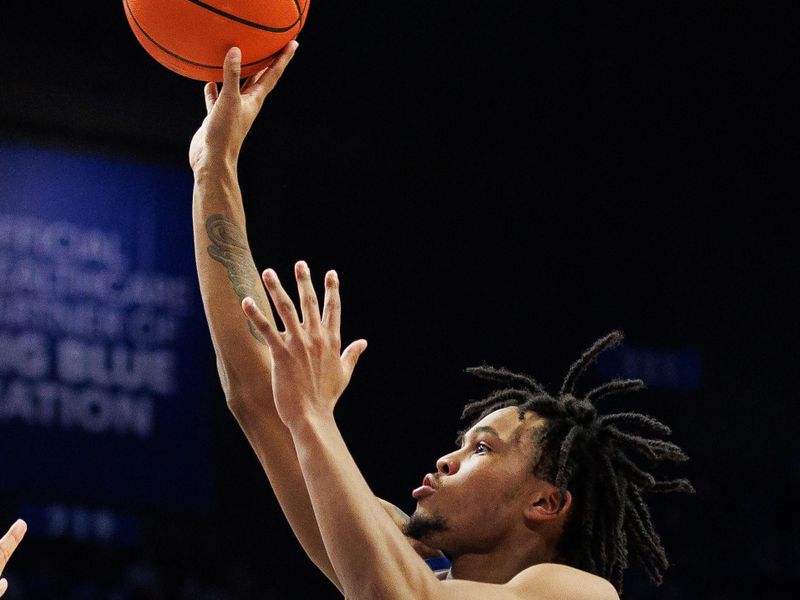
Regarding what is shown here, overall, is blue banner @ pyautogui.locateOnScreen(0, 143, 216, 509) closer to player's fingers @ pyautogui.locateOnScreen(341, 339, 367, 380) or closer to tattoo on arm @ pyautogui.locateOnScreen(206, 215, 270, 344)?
tattoo on arm @ pyautogui.locateOnScreen(206, 215, 270, 344)

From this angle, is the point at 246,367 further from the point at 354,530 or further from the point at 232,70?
the point at 354,530

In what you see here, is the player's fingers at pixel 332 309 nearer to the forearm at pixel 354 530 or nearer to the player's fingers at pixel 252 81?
the forearm at pixel 354 530

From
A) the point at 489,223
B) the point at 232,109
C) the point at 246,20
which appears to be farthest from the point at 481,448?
the point at 489,223

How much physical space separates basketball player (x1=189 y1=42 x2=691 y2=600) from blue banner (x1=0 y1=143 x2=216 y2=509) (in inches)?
116

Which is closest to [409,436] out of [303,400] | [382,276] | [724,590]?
[382,276]

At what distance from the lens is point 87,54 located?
5.64 meters

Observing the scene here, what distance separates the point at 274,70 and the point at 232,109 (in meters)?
0.14

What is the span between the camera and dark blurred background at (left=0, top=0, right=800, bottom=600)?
5.45 m

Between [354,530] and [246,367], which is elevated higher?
[246,367]

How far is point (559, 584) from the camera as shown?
1.96 meters

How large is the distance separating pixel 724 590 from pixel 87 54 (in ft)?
12.3

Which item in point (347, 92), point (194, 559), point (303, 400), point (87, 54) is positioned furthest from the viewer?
point (347, 92)

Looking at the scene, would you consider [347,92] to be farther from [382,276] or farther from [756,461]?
[756,461]

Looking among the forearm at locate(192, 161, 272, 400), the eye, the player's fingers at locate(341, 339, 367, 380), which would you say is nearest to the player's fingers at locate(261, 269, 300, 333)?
the player's fingers at locate(341, 339, 367, 380)
